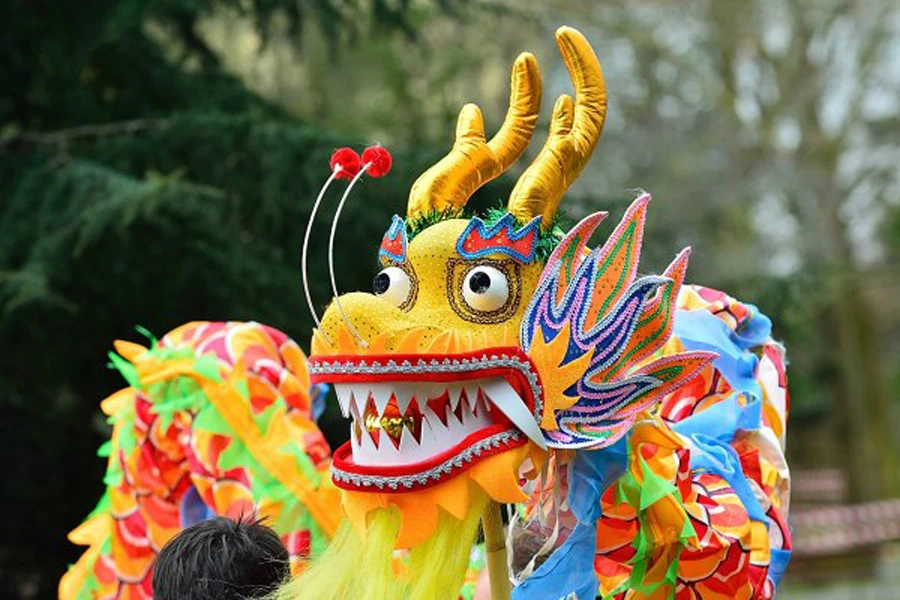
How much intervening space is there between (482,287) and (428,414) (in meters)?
0.23

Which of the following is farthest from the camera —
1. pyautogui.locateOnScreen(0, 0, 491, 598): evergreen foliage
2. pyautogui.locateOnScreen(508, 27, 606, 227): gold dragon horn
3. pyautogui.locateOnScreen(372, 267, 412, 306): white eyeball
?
pyautogui.locateOnScreen(0, 0, 491, 598): evergreen foliage

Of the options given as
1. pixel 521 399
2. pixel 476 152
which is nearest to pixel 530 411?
pixel 521 399

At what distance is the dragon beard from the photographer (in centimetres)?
242

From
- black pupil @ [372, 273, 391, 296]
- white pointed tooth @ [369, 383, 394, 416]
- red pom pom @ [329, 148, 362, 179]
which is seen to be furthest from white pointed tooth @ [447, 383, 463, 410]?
red pom pom @ [329, 148, 362, 179]

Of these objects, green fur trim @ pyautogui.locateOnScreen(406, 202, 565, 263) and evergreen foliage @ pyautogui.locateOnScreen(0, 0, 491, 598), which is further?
evergreen foliage @ pyautogui.locateOnScreen(0, 0, 491, 598)

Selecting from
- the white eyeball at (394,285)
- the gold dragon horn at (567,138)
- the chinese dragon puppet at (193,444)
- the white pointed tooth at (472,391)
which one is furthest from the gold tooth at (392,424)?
the chinese dragon puppet at (193,444)

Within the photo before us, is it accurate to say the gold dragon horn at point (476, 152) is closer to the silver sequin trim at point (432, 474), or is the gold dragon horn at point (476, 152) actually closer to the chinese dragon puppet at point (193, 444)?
the silver sequin trim at point (432, 474)

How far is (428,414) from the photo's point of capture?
7.91ft

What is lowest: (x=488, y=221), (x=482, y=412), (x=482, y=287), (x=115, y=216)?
(x=482, y=412)

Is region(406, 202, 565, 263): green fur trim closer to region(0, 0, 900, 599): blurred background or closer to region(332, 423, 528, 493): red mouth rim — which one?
region(332, 423, 528, 493): red mouth rim

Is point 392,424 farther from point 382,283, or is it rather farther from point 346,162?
point 346,162

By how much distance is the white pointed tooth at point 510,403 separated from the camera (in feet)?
7.95

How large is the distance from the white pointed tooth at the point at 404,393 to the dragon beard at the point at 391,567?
0.61 feet

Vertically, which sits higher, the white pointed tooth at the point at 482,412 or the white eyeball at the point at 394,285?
the white eyeball at the point at 394,285
